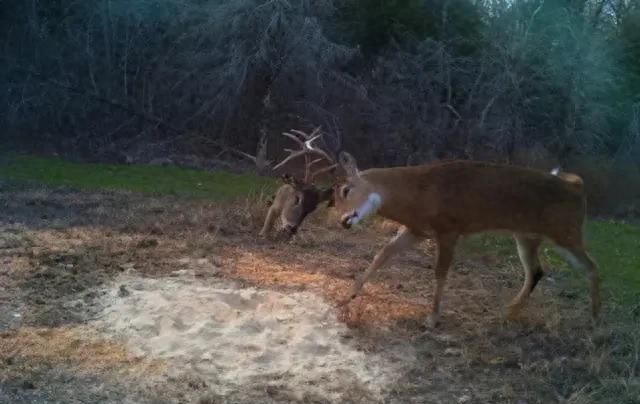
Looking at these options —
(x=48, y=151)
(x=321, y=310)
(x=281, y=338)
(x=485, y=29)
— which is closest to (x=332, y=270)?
(x=321, y=310)

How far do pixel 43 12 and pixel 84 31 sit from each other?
1400 millimetres

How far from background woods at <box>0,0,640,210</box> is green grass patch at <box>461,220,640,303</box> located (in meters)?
5.97

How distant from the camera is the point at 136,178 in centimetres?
1741

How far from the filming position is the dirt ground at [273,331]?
20.5 ft

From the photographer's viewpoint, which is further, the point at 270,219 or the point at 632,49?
the point at 632,49

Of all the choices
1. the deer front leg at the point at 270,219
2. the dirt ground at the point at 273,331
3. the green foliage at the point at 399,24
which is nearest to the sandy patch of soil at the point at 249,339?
the dirt ground at the point at 273,331

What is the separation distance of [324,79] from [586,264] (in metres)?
13.6

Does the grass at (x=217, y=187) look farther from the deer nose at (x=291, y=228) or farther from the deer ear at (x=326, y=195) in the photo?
the deer nose at (x=291, y=228)

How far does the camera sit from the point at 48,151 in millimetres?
20750

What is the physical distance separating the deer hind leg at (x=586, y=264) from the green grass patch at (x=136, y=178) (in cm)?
779

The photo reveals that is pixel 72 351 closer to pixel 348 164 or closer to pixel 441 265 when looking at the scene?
pixel 348 164

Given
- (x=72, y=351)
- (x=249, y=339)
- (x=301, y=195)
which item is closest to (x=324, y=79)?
(x=301, y=195)

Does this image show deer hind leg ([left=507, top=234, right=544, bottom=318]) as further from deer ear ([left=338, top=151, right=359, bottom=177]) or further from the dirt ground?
deer ear ([left=338, top=151, right=359, bottom=177])

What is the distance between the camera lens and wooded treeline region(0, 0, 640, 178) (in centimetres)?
2069
